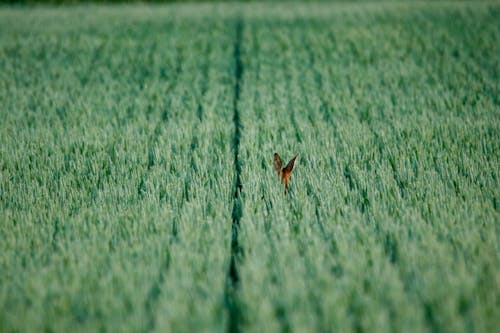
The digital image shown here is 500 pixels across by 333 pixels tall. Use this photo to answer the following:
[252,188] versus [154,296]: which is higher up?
[252,188]

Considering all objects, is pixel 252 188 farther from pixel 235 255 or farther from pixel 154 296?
pixel 154 296

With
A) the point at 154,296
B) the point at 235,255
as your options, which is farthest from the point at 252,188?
the point at 154,296

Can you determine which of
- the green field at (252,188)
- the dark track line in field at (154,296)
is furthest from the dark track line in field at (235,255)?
the dark track line in field at (154,296)

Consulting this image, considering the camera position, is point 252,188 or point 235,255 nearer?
point 235,255

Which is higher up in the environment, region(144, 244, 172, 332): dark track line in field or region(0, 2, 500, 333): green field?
region(0, 2, 500, 333): green field

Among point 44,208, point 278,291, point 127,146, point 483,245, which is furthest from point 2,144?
point 483,245

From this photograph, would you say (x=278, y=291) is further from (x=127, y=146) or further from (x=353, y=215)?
(x=127, y=146)

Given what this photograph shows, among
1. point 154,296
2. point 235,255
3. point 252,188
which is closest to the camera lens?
point 154,296

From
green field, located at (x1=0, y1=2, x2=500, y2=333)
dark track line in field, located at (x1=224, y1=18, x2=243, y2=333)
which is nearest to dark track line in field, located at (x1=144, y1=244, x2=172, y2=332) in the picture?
green field, located at (x1=0, y1=2, x2=500, y2=333)

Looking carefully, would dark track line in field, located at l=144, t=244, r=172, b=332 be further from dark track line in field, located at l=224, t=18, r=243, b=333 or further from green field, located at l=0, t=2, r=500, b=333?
dark track line in field, located at l=224, t=18, r=243, b=333
